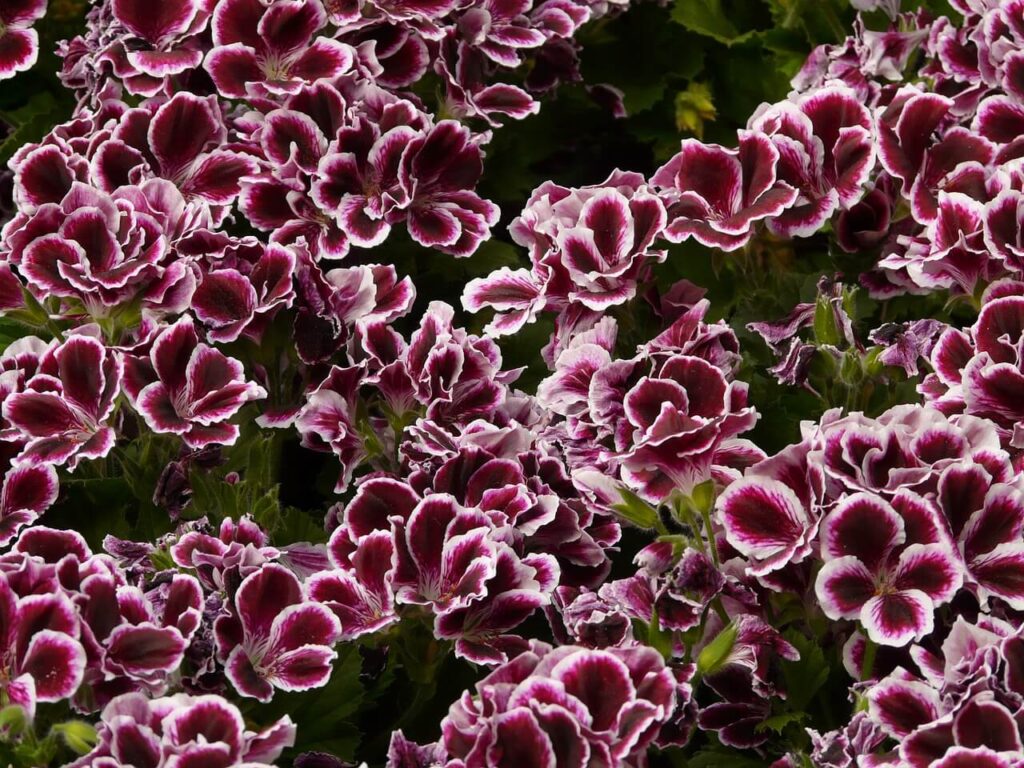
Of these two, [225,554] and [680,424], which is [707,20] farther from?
[225,554]

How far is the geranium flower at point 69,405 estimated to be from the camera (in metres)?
1.81

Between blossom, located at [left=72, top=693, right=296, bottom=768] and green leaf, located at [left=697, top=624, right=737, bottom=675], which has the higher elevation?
blossom, located at [left=72, top=693, right=296, bottom=768]

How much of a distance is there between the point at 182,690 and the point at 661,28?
218 cm

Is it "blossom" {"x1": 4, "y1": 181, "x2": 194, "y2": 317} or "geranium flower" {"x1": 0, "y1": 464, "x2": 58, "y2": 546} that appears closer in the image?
"geranium flower" {"x1": 0, "y1": 464, "x2": 58, "y2": 546}

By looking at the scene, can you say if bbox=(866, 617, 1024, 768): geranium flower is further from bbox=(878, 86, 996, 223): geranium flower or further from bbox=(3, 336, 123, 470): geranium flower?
bbox=(3, 336, 123, 470): geranium flower

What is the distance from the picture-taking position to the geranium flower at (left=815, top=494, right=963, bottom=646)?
152cm

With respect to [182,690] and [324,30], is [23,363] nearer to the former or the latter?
[182,690]

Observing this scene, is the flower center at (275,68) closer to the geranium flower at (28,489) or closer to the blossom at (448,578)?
the geranium flower at (28,489)

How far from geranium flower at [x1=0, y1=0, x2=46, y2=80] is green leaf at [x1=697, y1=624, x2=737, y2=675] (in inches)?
63.3

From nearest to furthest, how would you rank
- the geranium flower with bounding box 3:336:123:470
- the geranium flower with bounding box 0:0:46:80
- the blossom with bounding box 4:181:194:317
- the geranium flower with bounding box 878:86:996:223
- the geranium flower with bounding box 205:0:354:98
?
the geranium flower with bounding box 3:336:123:470
the blossom with bounding box 4:181:194:317
the geranium flower with bounding box 878:86:996:223
the geranium flower with bounding box 205:0:354:98
the geranium flower with bounding box 0:0:46:80

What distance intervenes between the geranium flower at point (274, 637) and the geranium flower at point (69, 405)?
0.33 meters

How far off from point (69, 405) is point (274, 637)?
442mm

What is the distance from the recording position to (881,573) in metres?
1.57

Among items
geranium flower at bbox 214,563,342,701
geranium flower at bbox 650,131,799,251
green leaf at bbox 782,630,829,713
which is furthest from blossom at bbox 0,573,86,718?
geranium flower at bbox 650,131,799,251
